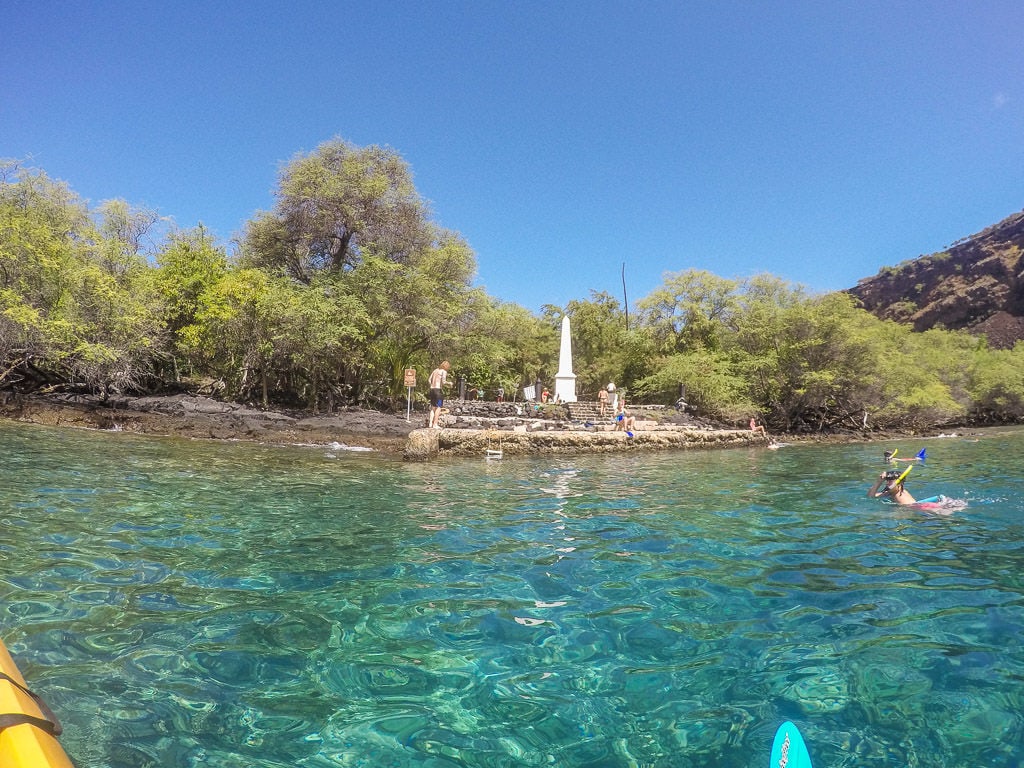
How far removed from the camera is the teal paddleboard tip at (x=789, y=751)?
2015 millimetres

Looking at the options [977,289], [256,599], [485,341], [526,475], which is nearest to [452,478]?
[526,475]

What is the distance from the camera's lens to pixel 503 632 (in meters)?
3.64

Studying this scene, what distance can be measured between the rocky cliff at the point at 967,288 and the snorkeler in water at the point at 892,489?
90531 mm

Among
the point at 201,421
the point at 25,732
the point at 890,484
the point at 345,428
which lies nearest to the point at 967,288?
the point at 890,484

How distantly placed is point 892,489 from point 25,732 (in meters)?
10.9

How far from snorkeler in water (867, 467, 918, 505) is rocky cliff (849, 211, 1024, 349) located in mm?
90531

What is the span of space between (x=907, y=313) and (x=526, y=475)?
10944 cm

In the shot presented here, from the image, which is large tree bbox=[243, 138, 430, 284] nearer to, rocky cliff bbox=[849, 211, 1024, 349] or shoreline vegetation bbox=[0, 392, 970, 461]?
shoreline vegetation bbox=[0, 392, 970, 461]

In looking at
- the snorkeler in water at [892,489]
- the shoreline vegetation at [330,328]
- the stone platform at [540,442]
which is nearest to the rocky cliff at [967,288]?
the shoreline vegetation at [330,328]

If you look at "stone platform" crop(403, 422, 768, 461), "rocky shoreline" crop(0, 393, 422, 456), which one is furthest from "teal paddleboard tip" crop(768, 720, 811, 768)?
"rocky shoreline" crop(0, 393, 422, 456)

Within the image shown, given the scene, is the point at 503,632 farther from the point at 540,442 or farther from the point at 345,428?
the point at 345,428

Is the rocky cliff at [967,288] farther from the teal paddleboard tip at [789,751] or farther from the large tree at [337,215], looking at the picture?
the teal paddleboard tip at [789,751]

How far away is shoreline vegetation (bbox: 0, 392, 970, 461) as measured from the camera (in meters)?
16.4

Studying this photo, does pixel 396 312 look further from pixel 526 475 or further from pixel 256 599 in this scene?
pixel 256 599
